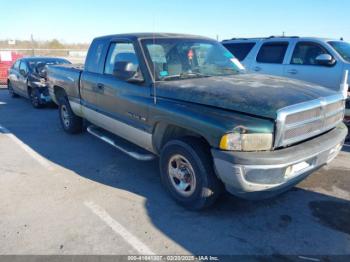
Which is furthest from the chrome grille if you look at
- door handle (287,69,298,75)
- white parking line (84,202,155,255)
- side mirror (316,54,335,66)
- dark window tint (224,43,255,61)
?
dark window tint (224,43,255,61)

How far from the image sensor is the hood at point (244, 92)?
3066 mm

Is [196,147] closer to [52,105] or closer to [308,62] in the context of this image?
[308,62]

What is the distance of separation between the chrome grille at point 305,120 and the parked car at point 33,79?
27.1 ft

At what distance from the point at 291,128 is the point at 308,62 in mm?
4996

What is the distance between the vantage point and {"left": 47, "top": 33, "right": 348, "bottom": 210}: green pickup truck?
2.96 meters

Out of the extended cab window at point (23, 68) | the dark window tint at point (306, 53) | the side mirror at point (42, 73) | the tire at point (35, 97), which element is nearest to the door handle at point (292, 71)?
the dark window tint at point (306, 53)

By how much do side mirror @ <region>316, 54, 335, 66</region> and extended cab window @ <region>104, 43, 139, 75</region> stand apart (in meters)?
4.39

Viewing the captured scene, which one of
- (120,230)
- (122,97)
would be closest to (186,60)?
(122,97)

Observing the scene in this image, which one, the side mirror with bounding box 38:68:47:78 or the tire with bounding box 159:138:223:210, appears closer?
the tire with bounding box 159:138:223:210

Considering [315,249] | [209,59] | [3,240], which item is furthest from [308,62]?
[3,240]

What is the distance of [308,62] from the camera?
7.38 m

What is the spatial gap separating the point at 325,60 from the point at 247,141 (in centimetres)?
493

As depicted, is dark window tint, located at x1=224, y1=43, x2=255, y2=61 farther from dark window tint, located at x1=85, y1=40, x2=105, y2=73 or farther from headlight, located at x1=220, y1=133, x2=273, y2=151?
headlight, located at x1=220, y1=133, x2=273, y2=151

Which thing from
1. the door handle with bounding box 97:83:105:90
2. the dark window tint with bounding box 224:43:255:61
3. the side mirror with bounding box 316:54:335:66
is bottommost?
the door handle with bounding box 97:83:105:90
